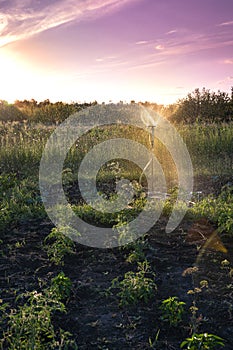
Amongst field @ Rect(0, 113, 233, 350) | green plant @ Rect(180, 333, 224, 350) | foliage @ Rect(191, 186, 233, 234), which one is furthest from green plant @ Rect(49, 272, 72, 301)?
foliage @ Rect(191, 186, 233, 234)

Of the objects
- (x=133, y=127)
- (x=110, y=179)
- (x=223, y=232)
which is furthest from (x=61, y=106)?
(x=223, y=232)

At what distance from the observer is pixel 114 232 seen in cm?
394

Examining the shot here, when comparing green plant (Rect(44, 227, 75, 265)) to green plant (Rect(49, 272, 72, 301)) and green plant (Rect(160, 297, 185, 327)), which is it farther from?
green plant (Rect(160, 297, 185, 327))

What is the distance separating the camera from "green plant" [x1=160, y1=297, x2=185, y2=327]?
7.94 feet

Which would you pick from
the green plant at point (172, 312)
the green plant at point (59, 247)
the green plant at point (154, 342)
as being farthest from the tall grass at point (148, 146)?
the green plant at point (154, 342)

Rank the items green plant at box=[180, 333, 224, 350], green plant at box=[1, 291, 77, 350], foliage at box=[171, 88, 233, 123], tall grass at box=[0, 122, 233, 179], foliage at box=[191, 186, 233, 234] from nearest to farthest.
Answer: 1. green plant at box=[180, 333, 224, 350]
2. green plant at box=[1, 291, 77, 350]
3. foliage at box=[191, 186, 233, 234]
4. tall grass at box=[0, 122, 233, 179]
5. foliage at box=[171, 88, 233, 123]

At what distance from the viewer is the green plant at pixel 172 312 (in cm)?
242

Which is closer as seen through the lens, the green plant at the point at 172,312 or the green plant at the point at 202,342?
the green plant at the point at 202,342

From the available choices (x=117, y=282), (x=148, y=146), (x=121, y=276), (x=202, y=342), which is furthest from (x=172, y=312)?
(x=148, y=146)

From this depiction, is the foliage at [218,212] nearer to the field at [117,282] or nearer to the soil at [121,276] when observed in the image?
the field at [117,282]

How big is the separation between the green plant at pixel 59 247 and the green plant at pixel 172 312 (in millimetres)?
1078

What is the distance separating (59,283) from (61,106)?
16228 mm

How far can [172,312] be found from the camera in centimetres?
245

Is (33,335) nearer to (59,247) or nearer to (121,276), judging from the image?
(121,276)
